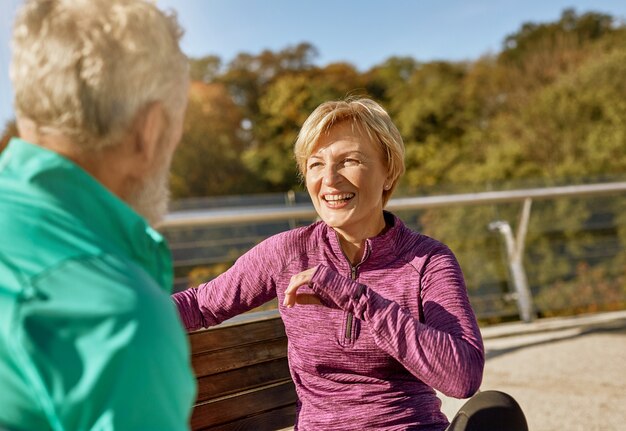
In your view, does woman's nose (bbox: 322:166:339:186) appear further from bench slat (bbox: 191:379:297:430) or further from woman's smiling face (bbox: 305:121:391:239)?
bench slat (bbox: 191:379:297:430)

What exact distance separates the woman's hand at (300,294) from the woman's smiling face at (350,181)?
432 mm

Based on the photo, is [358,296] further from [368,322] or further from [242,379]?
[242,379]

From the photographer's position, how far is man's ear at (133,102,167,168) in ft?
3.04

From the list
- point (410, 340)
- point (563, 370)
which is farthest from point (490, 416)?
point (563, 370)

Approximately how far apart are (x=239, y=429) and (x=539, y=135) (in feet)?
45.6

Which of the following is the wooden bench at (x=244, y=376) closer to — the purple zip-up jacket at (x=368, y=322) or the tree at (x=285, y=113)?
the purple zip-up jacket at (x=368, y=322)

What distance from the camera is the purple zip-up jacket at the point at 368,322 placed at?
1633 mm

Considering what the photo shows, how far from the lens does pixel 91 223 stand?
2.77ft

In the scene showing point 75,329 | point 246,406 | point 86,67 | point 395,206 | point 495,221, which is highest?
point 86,67

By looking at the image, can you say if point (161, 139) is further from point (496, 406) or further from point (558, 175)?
point (558, 175)

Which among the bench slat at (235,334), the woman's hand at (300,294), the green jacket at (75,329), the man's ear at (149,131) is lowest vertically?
the bench slat at (235,334)

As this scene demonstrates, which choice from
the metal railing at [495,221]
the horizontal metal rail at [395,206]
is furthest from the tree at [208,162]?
the horizontal metal rail at [395,206]

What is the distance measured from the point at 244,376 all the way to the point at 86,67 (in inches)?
55.9

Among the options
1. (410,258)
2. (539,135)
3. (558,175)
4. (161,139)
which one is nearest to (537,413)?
(410,258)
